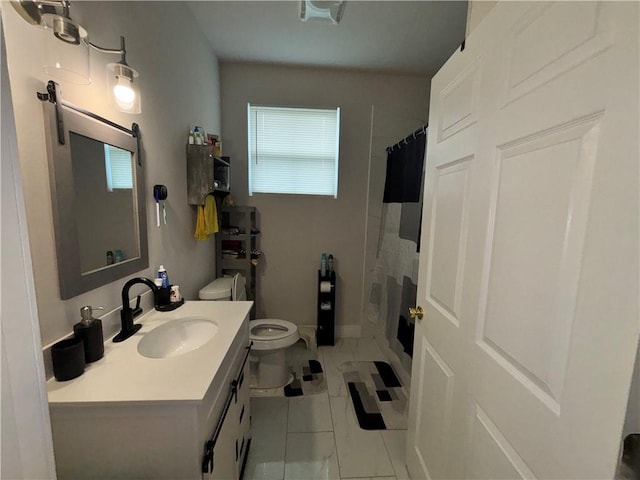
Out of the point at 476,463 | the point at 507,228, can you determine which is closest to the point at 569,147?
the point at 507,228

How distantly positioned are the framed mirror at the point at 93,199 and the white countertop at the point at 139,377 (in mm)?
271

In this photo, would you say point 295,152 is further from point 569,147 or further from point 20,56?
point 569,147

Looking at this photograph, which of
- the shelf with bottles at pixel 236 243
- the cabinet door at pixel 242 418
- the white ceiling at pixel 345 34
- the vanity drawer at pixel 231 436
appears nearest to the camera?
the vanity drawer at pixel 231 436

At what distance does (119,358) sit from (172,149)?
4.02 ft

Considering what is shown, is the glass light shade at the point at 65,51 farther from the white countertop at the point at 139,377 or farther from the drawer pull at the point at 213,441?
the drawer pull at the point at 213,441

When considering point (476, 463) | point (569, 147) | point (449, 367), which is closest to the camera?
point (569, 147)

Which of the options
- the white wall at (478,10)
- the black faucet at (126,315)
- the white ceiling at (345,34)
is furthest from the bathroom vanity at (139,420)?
the white ceiling at (345,34)

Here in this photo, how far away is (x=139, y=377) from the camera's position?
0.84 metres

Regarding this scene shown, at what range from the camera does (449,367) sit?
41.1 inches

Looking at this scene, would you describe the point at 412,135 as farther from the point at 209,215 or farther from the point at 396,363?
the point at 396,363

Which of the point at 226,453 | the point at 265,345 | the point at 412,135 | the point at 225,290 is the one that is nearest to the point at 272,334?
the point at 265,345

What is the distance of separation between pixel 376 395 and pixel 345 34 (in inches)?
110

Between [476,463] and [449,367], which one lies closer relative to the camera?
[476,463]

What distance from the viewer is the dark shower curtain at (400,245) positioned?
1.92 m
